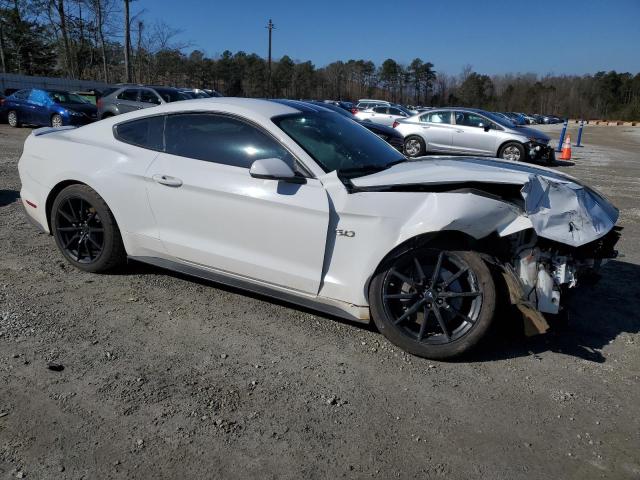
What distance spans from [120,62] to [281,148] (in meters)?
55.0

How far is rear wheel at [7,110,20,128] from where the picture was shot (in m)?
18.8

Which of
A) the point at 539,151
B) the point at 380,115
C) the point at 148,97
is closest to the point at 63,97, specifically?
the point at 148,97

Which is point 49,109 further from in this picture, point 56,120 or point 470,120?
point 470,120

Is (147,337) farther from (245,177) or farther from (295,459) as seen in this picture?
(295,459)

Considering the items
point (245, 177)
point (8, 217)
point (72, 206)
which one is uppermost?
point (245, 177)

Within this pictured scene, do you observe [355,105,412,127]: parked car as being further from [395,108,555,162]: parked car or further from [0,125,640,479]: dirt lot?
[0,125,640,479]: dirt lot

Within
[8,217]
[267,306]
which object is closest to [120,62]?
[8,217]

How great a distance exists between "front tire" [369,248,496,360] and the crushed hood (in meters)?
0.43

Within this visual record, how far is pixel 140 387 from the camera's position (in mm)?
2754

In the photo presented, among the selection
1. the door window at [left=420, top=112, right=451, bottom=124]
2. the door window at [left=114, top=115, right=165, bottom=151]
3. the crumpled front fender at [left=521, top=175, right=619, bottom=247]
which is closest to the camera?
the crumpled front fender at [left=521, top=175, right=619, bottom=247]

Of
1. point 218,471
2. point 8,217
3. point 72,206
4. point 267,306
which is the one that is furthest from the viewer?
point 8,217

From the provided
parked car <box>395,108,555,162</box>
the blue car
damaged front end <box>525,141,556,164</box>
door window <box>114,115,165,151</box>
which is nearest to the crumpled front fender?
door window <box>114,115,165,151</box>

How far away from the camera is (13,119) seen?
62.3 feet

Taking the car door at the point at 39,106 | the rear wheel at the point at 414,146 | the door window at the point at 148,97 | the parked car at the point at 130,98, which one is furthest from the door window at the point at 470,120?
the car door at the point at 39,106
